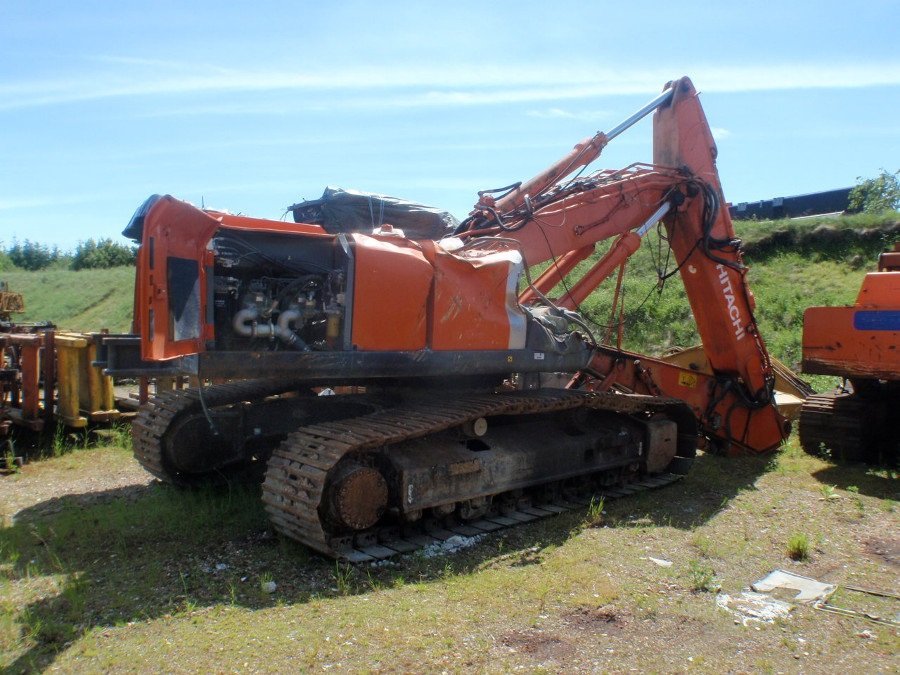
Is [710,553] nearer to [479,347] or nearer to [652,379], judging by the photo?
[479,347]

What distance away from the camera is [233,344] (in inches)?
208

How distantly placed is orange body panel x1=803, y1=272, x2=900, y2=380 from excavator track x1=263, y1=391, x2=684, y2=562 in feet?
11.8

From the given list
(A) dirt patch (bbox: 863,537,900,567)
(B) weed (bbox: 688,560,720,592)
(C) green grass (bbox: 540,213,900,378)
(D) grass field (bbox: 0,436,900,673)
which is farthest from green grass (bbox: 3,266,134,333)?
(A) dirt patch (bbox: 863,537,900,567)

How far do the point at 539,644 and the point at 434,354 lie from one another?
232cm

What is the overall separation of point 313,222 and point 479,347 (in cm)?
163

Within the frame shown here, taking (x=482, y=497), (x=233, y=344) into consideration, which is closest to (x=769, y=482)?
(x=482, y=497)

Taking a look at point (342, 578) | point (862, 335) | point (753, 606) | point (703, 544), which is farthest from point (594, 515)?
point (862, 335)

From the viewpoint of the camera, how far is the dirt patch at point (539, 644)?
3.96m

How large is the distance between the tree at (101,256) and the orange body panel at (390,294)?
43295 millimetres

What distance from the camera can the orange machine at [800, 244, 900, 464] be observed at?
8.12 m

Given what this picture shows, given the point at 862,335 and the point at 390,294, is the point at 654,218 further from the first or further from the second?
the point at 390,294

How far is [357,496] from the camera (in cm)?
529

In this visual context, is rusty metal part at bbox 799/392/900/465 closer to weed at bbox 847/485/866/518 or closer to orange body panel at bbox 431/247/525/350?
weed at bbox 847/485/866/518

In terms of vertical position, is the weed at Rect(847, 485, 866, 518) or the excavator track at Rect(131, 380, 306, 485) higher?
the excavator track at Rect(131, 380, 306, 485)
